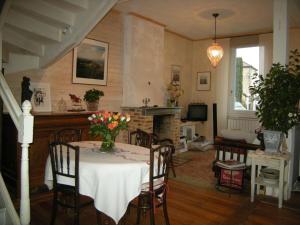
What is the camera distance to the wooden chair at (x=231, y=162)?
3.73 metres

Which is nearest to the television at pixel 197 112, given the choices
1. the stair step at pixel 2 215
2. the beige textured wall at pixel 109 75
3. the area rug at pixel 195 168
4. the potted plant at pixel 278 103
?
the area rug at pixel 195 168

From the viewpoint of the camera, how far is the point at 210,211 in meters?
3.15

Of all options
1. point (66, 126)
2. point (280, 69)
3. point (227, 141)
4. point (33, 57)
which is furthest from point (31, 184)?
point (280, 69)

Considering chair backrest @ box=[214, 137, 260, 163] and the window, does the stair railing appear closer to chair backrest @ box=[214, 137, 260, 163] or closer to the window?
chair backrest @ box=[214, 137, 260, 163]

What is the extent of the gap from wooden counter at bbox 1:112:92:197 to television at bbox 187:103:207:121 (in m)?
4.40

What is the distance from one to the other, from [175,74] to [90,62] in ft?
9.79

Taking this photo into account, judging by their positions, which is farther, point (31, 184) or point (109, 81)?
point (109, 81)

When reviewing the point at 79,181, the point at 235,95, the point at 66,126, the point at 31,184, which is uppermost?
the point at 235,95

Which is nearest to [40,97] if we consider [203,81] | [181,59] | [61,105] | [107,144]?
[61,105]

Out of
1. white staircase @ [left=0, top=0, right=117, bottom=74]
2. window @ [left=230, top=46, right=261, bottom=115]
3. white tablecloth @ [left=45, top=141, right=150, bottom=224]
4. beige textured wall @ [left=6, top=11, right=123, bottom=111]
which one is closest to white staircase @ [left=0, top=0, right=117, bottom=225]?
white staircase @ [left=0, top=0, right=117, bottom=74]

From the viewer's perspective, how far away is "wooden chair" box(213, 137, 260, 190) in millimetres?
3730

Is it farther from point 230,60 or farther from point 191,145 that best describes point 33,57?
point 230,60

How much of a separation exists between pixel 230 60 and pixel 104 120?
5512 millimetres

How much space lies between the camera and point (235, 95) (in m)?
7.31
